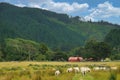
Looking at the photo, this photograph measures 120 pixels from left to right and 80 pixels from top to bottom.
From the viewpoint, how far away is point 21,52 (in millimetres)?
149625

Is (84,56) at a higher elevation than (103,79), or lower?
lower

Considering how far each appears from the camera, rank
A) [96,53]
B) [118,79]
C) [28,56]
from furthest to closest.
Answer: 1. [28,56]
2. [96,53]
3. [118,79]

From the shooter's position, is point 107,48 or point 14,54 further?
point 14,54

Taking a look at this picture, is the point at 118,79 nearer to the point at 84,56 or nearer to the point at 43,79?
the point at 43,79

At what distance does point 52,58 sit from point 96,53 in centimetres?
1712

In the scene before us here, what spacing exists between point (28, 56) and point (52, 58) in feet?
49.8

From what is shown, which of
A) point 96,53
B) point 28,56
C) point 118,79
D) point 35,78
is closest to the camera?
point 118,79

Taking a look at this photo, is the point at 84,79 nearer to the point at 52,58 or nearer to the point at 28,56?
the point at 52,58

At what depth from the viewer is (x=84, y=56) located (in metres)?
133

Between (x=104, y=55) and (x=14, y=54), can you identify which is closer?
(x=104, y=55)

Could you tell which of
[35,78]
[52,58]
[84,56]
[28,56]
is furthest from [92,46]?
[35,78]

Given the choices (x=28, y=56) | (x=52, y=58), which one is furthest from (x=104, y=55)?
(x=28, y=56)

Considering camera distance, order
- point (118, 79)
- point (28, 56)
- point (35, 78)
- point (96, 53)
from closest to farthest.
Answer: point (118, 79)
point (35, 78)
point (96, 53)
point (28, 56)

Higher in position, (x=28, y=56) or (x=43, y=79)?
(x=43, y=79)
